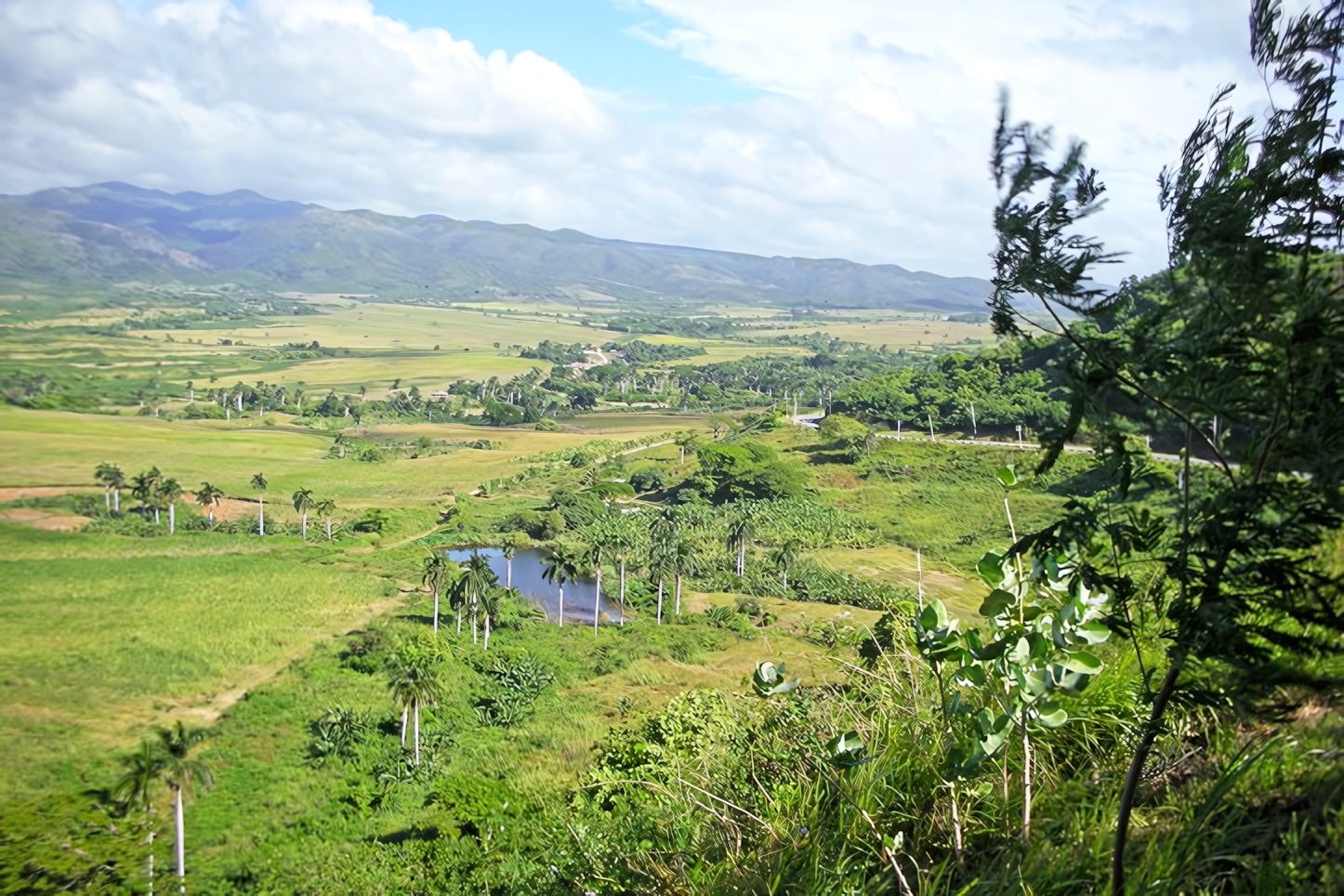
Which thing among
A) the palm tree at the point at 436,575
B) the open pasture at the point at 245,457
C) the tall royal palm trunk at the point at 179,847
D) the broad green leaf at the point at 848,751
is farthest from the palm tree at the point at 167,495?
the broad green leaf at the point at 848,751

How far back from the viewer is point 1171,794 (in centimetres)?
289

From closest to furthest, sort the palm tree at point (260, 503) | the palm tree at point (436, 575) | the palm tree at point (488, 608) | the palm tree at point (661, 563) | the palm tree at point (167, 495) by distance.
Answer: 1. the palm tree at point (488, 608)
2. the palm tree at point (436, 575)
3. the palm tree at point (661, 563)
4. the palm tree at point (260, 503)
5. the palm tree at point (167, 495)

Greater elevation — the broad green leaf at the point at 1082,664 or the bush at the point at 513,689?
the broad green leaf at the point at 1082,664

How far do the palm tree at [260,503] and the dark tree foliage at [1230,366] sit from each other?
42382 mm

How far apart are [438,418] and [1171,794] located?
78173 mm

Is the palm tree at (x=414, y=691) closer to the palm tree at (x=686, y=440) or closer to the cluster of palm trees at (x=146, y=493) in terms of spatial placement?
the cluster of palm trees at (x=146, y=493)

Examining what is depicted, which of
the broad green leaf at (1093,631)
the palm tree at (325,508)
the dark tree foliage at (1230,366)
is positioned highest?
the dark tree foliage at (1230,366)

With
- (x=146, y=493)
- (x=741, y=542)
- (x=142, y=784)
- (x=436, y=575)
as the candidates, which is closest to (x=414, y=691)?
(x=142, y=784)

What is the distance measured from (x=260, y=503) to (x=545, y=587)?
16340mm

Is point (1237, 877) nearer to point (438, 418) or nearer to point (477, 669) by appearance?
point (477, 669)

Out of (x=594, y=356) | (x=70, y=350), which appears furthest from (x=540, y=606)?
(x=594, y=356)

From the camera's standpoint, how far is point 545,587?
117 ft

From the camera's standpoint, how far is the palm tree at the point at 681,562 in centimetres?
3148

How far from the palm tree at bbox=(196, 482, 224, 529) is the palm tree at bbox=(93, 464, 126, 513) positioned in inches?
125
